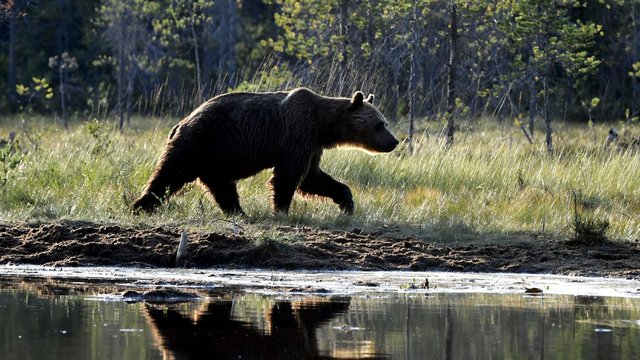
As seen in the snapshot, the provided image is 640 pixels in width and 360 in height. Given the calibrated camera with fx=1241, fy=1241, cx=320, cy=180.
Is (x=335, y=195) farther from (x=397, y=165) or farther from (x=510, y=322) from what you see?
(x=510, y=322)

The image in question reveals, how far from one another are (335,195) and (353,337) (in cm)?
634

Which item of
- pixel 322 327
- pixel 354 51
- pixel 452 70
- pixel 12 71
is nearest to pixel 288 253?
pixel 322 327

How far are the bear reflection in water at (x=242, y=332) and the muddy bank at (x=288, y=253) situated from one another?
7.04 feet

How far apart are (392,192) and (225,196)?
2.66 metres

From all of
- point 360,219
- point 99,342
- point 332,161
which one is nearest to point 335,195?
point 360,219

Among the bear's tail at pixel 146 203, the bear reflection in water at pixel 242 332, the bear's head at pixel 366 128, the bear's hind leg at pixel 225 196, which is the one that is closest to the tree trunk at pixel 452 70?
the bear's head at pixel 366 128

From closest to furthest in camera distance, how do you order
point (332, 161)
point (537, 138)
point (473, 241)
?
point (473, 241) < point (332, 161) < point (537, 138)

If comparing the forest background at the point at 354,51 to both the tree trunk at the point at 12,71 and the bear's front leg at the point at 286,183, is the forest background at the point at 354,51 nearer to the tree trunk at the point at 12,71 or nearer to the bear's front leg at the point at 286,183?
the tree trunk at the point at 12,71

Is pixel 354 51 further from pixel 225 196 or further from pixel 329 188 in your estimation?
pixel 225 196

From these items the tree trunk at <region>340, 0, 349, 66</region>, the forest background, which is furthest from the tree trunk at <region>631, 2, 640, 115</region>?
the tree trunk at <region>340, 0, 349, 66</region>

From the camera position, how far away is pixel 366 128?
44.6 feet

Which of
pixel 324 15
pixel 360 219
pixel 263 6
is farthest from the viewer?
pixel 263 6

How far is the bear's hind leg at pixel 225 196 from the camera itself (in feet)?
42.1

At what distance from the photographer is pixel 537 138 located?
29.0 metres
